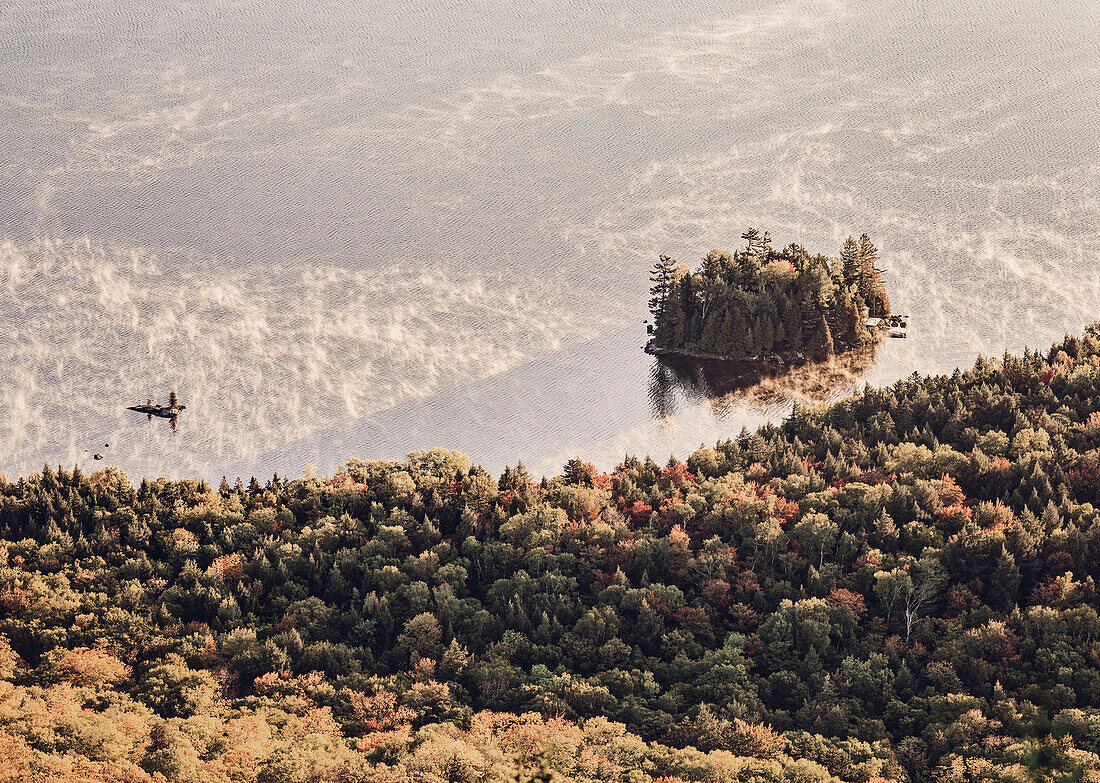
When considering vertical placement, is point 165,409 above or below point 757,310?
below

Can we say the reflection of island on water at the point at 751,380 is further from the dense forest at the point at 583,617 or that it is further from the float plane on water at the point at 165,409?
the float plane on water at the point at 165,409

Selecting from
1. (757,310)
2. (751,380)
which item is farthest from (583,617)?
(757,310)

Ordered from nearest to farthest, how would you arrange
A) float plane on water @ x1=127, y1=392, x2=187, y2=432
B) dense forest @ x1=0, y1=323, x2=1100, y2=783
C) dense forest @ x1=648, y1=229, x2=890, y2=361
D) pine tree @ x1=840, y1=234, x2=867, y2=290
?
dense forest @ x1=0, y1=323, x2=1100, y2=783
float plane on water @ x1=127, y1=392, x2=187, y2=432
dense forest @ x1=648, y1=229, x2=890, y2=361
pine tree @ x1=840, y1=234, x2=867, y2=290

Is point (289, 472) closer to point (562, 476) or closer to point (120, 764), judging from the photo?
point (562, 476)

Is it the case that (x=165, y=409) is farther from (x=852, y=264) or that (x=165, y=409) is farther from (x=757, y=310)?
(x=852, y=264)

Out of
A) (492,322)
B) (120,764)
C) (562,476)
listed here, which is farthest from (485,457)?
(120,764)

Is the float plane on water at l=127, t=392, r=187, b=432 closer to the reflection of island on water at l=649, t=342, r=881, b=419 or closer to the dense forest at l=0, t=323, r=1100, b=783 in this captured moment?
the dense forest at l=0, t=323, r=1100, b=783

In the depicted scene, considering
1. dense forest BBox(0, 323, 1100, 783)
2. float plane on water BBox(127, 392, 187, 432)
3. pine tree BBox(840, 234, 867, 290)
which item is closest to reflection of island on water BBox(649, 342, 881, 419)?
pine tree BBox(840, 234, 867, 290)
